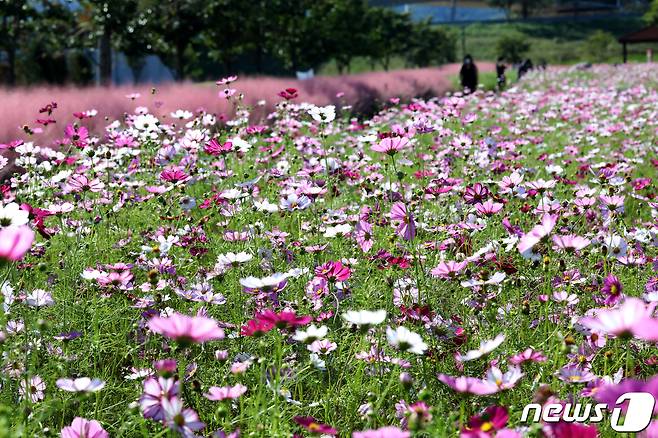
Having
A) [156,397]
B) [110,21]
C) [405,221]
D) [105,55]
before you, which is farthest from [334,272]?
[105,55]

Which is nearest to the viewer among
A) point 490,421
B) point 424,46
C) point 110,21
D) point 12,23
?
point 490,421

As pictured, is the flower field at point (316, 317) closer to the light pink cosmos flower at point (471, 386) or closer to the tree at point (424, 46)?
the light pink cosmos flower at point (471, 386)

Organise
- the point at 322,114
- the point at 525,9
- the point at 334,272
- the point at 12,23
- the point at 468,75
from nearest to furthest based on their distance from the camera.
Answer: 1. the point at 334,272
2. the point at 322,114
3. the point at 468,75
4. the point at 12,23
5. the point at 525,9

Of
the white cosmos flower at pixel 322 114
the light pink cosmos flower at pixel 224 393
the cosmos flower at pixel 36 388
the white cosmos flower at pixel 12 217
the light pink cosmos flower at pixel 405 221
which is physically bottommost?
the cosmos flower at pixel 36 388

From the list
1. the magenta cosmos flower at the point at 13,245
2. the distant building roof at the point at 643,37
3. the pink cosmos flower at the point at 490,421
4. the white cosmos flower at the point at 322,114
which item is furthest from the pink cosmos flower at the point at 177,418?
the distant building roof at the point at 643,37

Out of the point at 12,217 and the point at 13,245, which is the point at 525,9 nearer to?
the point at 12,217

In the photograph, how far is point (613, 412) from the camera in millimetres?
1275

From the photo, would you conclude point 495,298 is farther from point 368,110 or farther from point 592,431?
point 368,110

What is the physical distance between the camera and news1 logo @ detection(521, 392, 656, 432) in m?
1.09

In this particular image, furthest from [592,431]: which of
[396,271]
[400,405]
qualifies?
[396,271]

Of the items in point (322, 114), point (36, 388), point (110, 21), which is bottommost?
point (36, 388)

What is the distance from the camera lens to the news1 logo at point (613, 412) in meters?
1.09

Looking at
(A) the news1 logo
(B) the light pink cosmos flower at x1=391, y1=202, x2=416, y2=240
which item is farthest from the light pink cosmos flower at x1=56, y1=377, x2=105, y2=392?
(B) the light pink cosmos flower at x1=391, y1=202, x2=416, y2=240

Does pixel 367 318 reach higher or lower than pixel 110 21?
lower
